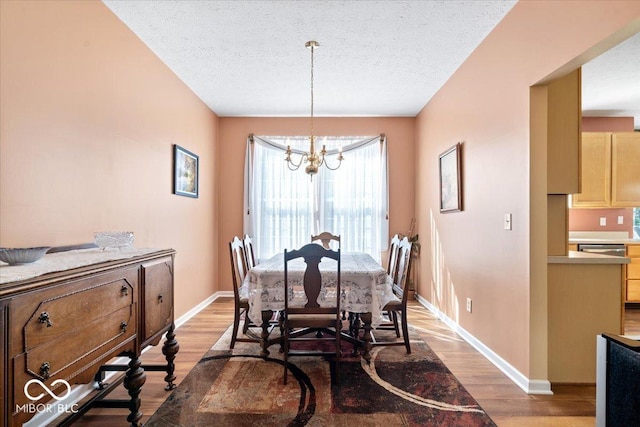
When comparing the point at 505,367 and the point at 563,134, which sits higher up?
the point at 563,134

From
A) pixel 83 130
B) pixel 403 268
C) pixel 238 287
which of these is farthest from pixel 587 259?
pixel 83 130

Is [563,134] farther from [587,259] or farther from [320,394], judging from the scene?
[320,394]

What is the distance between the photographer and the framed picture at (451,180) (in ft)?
11.0

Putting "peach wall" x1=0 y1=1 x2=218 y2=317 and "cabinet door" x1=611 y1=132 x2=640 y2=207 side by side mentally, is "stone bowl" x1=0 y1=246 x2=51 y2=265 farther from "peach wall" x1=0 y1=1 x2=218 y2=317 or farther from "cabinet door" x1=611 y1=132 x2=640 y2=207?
"cabinet door" x1=611 y1=132 x2=640 y2=207

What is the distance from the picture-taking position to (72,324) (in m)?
1.31

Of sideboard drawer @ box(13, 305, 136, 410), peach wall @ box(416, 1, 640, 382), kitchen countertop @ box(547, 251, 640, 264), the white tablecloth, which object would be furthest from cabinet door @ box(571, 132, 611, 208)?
sideboard drawer @ box(13, 305, 136, 410)

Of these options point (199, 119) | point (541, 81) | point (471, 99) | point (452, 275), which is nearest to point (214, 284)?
point (199, 119)

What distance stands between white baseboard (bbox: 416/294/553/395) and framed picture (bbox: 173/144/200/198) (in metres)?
3.29

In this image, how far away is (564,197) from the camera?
→ 2398 millimetres

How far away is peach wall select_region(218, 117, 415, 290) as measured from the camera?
5.04 metres

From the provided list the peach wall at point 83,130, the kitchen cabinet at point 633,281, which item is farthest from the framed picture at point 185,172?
the kitchen cabinet at point 633,281

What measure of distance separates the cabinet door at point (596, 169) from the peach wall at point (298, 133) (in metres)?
2.16

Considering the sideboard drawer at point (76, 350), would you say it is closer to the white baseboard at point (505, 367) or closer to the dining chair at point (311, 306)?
the dining chair at point (311, 306)

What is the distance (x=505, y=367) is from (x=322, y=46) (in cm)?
304
